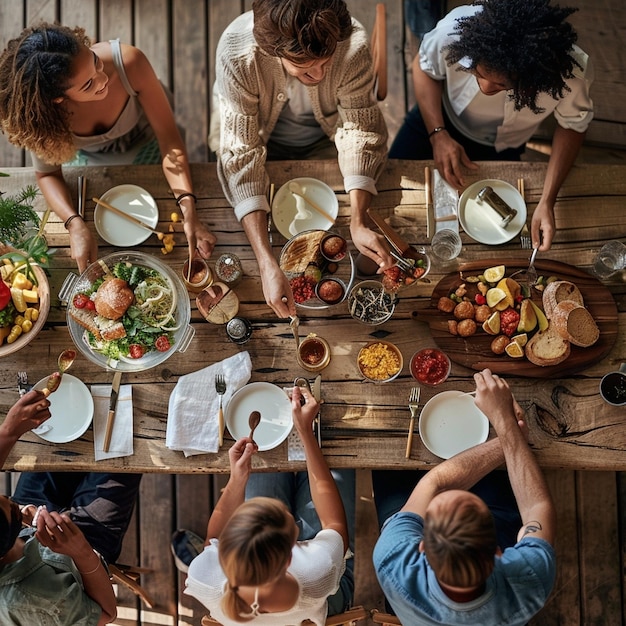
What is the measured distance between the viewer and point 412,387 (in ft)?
7.77

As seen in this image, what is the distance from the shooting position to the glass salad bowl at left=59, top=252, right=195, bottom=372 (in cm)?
231

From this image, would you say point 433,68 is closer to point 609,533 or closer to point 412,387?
point 412,387

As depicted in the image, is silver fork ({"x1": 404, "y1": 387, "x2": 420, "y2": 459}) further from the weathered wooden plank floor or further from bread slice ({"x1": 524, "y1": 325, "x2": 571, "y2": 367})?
the weathered wooden plank floor

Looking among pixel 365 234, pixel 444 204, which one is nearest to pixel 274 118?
pixel 365 234

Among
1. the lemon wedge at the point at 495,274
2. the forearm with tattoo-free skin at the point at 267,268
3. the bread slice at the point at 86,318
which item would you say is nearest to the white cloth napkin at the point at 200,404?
the forearm with tattoo-free skin at the point at 267,268

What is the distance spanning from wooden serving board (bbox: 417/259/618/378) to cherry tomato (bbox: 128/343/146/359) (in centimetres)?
107

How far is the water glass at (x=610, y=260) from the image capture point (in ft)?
7.89

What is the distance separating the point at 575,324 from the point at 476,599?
1.04 meters

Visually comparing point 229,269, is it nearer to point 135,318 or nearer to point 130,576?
point 135,318

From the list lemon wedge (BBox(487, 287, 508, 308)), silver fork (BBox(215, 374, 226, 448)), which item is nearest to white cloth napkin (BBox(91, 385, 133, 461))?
silver fork (BBox(215, 374, 226, 448))

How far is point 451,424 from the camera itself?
2334 millimetres

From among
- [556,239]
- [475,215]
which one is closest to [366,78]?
[475,215]

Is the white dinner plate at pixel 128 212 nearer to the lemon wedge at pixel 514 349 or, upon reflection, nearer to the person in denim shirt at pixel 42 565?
the person in denim shirt at pixel 42 565

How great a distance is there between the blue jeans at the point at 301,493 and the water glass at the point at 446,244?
1.13 m
